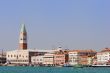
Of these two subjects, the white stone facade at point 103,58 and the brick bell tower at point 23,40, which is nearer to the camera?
the white stone facade at point 103,58

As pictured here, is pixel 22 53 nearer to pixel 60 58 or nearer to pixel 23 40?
pixel 23 40

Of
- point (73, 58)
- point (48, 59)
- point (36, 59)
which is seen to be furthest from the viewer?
point (36, 59)

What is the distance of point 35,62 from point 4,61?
18.1 m

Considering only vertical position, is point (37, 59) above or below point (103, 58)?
below

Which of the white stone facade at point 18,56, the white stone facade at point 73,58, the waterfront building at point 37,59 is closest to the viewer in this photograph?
the white stone facade at point 73,58

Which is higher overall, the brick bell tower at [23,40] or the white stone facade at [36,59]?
the brick bell tower at [23,40]

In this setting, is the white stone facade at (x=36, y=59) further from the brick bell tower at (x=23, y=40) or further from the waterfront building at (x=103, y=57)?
the waterfront building at (x=103, y=57)

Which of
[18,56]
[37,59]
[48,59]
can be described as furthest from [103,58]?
[18,56]

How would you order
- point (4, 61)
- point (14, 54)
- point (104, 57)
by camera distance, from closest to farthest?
point (104, 57) < point (14, 54) < point (4, 61)

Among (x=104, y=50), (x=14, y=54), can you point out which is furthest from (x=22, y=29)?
(x=104, y=50)

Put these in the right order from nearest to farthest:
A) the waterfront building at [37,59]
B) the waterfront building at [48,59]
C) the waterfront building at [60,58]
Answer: the waterfront building at [60,58]
the waterfront building at [48,59]
the waterfront building at [37,59]

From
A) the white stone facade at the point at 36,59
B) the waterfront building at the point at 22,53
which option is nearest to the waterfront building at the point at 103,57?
the white stone facade at the point at 36,59

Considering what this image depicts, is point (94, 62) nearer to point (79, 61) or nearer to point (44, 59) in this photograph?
point (79, 61)

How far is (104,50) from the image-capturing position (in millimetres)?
122500
